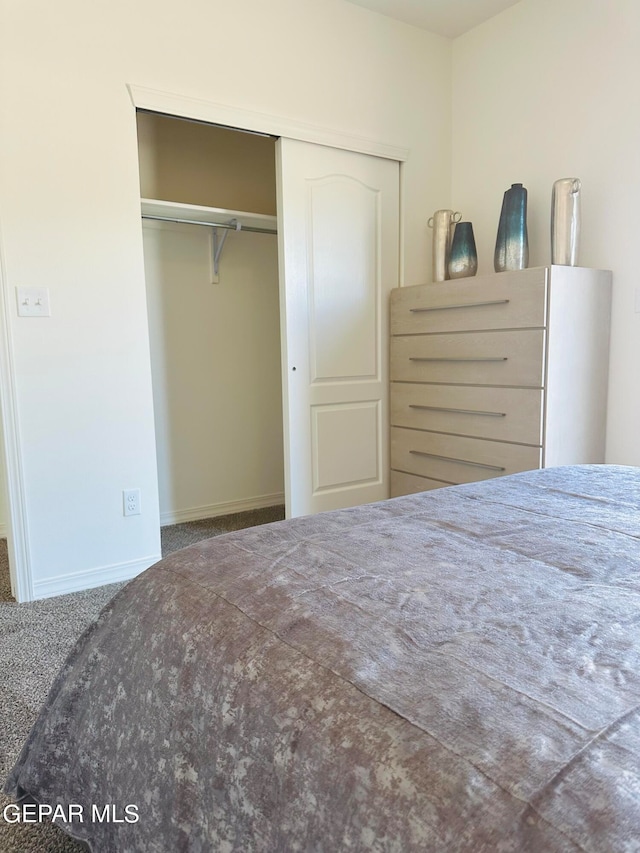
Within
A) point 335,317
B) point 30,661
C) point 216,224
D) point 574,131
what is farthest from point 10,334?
point 574,131

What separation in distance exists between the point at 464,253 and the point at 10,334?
2123 millimetres

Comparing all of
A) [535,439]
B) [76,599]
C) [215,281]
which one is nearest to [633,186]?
[535,439]

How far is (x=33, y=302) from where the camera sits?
7.18 ft

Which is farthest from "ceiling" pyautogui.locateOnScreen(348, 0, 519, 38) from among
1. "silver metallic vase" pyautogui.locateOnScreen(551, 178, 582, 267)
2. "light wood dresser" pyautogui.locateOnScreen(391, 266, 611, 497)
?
"light wood dresser" pyautogui.locateOnScreen(391, 266, 611, 497)

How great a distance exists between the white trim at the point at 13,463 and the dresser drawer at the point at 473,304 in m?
1.84

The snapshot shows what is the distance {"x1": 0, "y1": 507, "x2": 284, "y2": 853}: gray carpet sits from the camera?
1.13 metres

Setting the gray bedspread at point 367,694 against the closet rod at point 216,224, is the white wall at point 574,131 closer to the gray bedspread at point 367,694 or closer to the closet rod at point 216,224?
the closet rod at point 216,224

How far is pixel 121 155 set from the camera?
2.33 metres

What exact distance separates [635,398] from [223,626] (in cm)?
238

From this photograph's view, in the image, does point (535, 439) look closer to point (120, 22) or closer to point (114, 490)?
point (114, 490)

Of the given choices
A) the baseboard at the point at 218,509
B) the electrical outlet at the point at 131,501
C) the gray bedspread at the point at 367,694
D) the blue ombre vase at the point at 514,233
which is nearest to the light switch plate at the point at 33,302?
the electrical outlet at the point at 131,501

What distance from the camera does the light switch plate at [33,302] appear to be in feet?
7.10

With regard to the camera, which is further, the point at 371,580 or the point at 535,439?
the point at 535,439

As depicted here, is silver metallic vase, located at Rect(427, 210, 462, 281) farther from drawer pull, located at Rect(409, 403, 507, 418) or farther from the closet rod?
the closet rod
